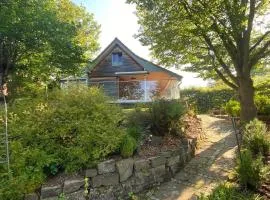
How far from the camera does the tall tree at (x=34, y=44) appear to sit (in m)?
9.36

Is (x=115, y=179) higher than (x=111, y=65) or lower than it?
lower

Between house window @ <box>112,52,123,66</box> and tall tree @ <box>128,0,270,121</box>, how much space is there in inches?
358

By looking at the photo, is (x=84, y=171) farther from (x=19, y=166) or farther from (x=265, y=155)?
(x=265, y=155)

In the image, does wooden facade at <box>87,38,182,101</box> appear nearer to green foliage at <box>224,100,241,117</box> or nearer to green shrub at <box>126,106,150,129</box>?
green foliage at <box>224,100,241,117</box>

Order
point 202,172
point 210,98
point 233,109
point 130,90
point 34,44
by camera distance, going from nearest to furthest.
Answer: point 202,172, point 34,44, point 233,109, point 130,90, point 210,98

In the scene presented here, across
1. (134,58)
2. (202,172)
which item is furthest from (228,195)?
(134,58)

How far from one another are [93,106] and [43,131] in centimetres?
141

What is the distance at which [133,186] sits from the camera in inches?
273

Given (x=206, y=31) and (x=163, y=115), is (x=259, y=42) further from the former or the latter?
(x=163, y=115)

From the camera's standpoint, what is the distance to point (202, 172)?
7980mm

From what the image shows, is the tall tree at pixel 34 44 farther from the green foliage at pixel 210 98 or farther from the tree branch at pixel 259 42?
the green foliage at pixel 210 98

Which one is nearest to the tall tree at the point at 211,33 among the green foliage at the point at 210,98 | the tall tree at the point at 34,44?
the tall tree at the point at 34,44

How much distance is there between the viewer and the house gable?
22219 millimetres

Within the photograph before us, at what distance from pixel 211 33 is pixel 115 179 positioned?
7.86 meters
